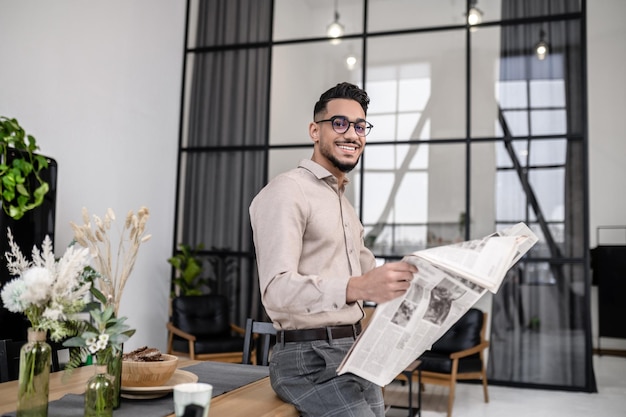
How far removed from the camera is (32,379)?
1.27 metres

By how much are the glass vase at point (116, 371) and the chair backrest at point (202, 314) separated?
4.17m

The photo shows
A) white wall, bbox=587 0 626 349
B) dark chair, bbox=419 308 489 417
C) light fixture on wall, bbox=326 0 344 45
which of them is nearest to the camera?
dark chair, bbox=419 308 489 417

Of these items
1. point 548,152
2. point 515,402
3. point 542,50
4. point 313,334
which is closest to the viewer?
point 313,334

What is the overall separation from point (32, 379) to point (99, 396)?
0.14 m

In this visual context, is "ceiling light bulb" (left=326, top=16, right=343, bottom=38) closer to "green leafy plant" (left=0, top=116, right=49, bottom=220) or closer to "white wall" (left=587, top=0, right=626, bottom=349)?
"green leafy plant" (left=0, top=116, right=49, bottom=220)

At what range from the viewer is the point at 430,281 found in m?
1.33

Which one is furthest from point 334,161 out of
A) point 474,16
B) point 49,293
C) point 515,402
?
point 474,16

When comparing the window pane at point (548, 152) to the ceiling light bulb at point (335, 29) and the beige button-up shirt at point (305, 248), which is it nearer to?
the ceiling light bulb at point (335, 29)

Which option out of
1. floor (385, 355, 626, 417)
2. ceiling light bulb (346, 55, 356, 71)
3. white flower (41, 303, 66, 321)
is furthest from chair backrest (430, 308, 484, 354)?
white flower (41, 303, 66, 321)

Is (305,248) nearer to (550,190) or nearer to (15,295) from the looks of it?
(15,295)

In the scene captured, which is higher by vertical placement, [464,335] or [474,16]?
[474,16]

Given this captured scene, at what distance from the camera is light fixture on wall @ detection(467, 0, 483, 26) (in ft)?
19.4

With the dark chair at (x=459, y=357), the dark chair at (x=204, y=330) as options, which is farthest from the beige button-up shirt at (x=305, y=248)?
the dark chair at (x=204, y=330)

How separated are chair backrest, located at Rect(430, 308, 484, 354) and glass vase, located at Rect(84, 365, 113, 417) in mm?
4220
